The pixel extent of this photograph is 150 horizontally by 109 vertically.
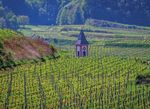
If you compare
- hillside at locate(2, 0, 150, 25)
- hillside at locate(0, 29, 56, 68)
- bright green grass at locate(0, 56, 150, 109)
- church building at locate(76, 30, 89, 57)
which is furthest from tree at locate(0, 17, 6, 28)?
bright green grass at locate(0, 56, 150, 109)

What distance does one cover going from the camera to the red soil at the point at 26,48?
195 ft

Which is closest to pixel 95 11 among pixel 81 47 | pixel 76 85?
pixel 81 47

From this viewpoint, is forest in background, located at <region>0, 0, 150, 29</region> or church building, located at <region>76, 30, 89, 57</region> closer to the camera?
church building, located at <region>76, 30, 89, 57</region>

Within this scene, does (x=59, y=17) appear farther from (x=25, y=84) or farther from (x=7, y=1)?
(x=25, y=84)

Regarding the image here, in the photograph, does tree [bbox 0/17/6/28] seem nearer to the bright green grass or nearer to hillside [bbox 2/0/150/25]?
hillside [bbox 2/0/150/25]

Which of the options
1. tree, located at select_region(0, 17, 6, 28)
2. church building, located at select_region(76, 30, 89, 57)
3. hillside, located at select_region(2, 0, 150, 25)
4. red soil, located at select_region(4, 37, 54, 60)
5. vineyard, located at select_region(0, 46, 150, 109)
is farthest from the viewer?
hillside, located at select_region(2, 0, 150, 25)

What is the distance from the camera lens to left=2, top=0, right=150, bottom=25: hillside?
143363mm

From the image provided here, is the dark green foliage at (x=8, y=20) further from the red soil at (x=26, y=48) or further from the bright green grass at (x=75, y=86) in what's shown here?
the bright green grass at (x=75, y=86)

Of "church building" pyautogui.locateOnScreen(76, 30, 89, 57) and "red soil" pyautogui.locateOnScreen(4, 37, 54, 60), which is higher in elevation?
"red soil" pyautogui.locateOnScreen(4, 37, 54, 60)

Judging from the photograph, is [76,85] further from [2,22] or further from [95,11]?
[95,11]

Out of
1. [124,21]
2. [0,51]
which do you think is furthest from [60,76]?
[124,21]

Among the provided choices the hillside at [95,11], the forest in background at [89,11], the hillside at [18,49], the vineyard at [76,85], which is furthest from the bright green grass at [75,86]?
the hillside at [95,11]

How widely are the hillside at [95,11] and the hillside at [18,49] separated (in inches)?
3025

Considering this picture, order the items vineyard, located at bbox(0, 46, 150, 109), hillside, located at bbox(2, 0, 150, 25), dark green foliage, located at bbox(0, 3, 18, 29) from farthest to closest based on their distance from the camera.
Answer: hillside, located at bbox(2, 0, 150, 25) → dark green foliage, located at bbox(0, 3, 18, 29) → vineyard, located at bbox(0, 46, 150, 109)
